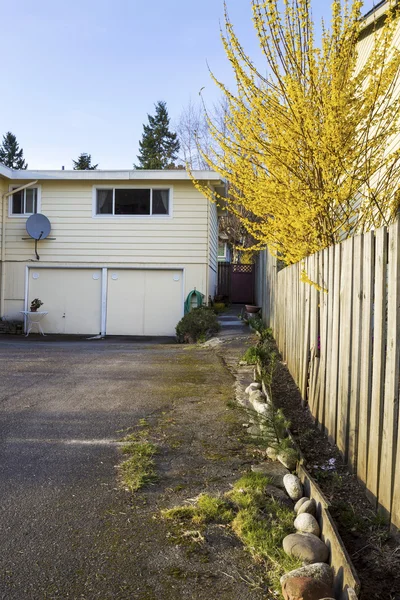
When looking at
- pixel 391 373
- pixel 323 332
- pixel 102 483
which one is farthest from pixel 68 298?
pixel 391 373

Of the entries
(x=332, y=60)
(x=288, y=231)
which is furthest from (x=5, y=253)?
(x=332, y=60)

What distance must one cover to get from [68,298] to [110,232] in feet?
7.74

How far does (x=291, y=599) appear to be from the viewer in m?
2.14

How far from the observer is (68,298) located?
15.8 m

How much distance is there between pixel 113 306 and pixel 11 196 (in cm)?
443

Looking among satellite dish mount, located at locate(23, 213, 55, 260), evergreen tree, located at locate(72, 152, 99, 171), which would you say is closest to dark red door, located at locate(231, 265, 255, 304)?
satellite dish mount, located at locate(23, 213, 55, 260)

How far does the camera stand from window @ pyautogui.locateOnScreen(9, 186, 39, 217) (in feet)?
51.1

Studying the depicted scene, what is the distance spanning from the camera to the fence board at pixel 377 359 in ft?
9.73

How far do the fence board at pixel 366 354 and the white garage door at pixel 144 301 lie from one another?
1200 cm

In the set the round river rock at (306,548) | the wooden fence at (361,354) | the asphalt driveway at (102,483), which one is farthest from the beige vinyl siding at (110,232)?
the round river rock at (306,548)

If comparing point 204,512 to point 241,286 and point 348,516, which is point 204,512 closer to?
point 348,516

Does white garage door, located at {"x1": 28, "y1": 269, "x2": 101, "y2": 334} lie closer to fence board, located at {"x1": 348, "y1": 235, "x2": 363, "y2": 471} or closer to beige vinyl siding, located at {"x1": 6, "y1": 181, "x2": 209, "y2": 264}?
beige vinyl siding, located at {"x1": 6, "y1": 181, "x2": 209, "y2": 264}

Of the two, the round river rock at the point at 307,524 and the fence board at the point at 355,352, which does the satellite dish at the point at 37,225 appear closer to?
the fence board at the point at 355,352

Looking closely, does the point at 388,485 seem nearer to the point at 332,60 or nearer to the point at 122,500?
the point at 122,500
